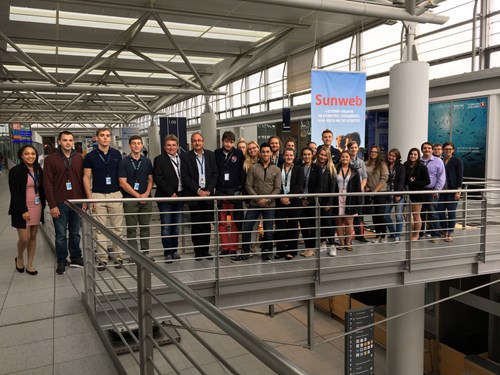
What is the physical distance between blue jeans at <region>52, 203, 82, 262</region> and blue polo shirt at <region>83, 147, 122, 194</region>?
1.39 ft

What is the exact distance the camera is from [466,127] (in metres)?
10.2

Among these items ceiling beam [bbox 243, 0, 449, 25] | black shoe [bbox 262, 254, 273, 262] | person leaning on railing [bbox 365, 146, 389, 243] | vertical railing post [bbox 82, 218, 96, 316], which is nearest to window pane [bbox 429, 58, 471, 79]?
ceiling beam [bbox 243, 0, 449, 25]

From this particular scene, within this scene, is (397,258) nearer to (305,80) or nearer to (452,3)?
(452,3)

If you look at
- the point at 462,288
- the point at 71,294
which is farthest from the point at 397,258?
the point at 462,288

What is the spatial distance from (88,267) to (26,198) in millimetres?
1529

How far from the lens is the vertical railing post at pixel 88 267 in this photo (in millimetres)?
3908

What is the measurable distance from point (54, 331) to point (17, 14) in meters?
9.83

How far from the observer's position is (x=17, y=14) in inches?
413

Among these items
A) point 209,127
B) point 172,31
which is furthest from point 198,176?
point 209,127

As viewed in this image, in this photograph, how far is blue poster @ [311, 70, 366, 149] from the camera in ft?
23.7

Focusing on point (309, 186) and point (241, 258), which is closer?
point (241, 258)

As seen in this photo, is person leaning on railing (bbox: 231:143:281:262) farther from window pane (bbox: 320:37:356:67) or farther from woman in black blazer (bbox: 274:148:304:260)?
window pane (bbox: 320:37:356:67)

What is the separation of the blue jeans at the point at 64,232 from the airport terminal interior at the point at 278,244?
9.9 inches

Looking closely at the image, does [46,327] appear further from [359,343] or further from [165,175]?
[359,343]
